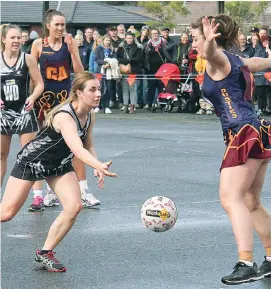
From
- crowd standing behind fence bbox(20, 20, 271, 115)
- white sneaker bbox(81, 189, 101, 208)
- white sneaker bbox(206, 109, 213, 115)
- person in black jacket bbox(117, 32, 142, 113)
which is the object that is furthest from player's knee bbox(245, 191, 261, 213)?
person in black jacket bbox(117, 32, 142, 113)

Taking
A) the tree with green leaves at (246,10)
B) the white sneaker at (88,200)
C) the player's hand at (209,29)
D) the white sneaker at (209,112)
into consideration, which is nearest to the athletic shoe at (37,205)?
the white sneaker at (88,200)

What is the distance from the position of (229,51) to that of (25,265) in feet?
7.66

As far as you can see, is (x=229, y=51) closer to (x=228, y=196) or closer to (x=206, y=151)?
(x=228, y=196)

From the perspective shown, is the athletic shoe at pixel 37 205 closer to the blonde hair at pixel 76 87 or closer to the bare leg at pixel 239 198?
the blonde hair at pixel 76 87

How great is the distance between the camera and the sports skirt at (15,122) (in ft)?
34.0

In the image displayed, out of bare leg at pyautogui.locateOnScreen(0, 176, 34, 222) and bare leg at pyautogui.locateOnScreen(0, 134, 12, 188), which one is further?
bare leg at pyautogui.locateOnScreen(0, 134, 12, 188)

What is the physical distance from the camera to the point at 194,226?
366 inches

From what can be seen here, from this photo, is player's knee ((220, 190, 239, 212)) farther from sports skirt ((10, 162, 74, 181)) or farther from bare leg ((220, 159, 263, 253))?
sports skirt ((10, 162, 74, 181))

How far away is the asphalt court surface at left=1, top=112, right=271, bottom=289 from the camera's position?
7199 mm

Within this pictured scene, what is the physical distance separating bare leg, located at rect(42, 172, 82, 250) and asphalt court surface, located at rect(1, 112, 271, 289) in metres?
0.26

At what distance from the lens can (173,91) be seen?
75.6ft

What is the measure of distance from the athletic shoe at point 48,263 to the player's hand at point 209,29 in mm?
2144

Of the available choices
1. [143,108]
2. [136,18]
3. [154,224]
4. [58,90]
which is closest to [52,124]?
[154,224]

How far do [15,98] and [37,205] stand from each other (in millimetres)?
1172
